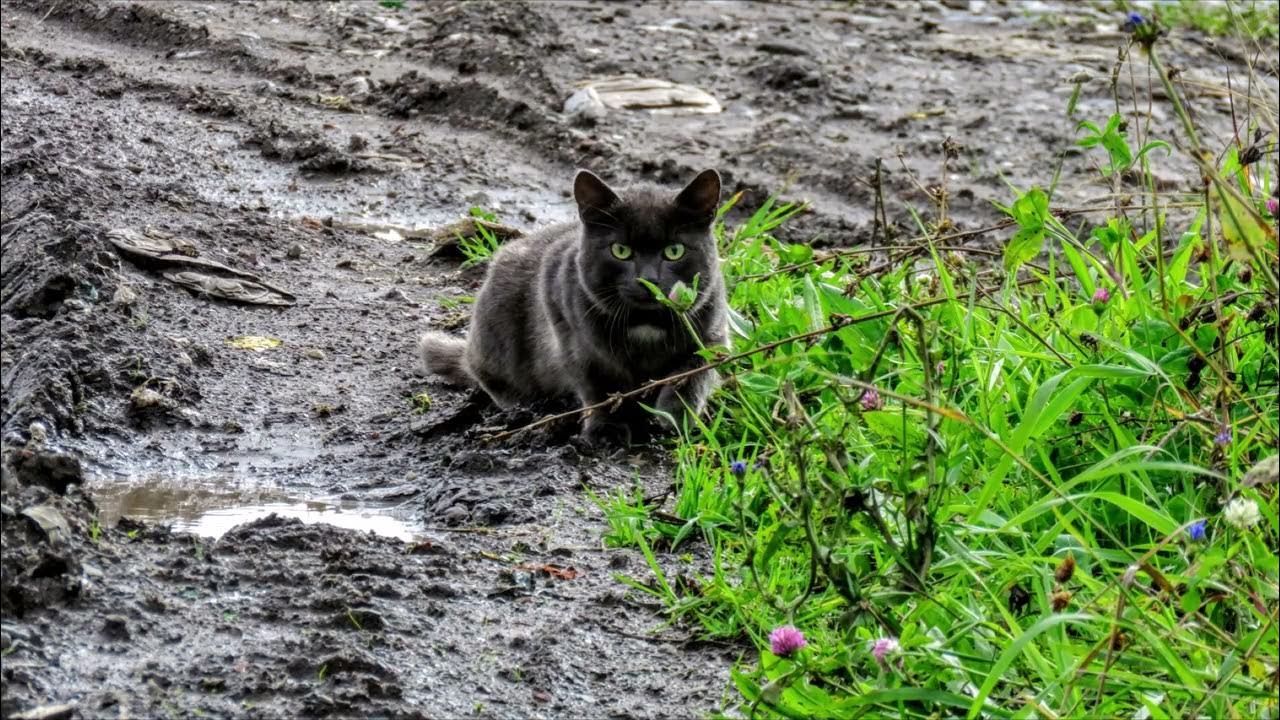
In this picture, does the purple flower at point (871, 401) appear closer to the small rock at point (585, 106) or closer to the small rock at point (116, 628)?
the small rock at point (116, 628)

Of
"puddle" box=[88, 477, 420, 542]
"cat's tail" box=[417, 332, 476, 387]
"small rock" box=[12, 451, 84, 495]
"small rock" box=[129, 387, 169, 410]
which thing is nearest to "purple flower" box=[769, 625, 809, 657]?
"puddle" box=[88, 477, 420, 542]

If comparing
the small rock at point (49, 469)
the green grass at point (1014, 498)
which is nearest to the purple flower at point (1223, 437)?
the green grass at point (1014, 498)

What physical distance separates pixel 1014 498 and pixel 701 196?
5.51 feet

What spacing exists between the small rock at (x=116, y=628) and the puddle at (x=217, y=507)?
0.83 meters

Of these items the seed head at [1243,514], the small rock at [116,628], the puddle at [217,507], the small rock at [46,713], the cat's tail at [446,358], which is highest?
the seed head at [1243,514]

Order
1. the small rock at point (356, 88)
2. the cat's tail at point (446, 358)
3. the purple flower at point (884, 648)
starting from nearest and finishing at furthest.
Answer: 1. the purple flower at point (884, 648)
2. the cat's tail at point (446, 358)
3. the small rock at point (356, 88)

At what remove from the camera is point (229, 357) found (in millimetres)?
5156

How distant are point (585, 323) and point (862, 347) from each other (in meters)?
1.07

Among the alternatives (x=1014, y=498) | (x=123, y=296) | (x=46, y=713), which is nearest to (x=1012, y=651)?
(x=1014, y=498)

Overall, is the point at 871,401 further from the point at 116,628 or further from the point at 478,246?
the point at 478,246

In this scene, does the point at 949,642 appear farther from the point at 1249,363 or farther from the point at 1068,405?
the point at 1249,363

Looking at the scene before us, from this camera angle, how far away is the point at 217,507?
13.1 ft

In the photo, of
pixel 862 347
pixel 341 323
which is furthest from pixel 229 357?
pixel 862 347

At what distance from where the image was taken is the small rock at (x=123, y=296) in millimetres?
5027
